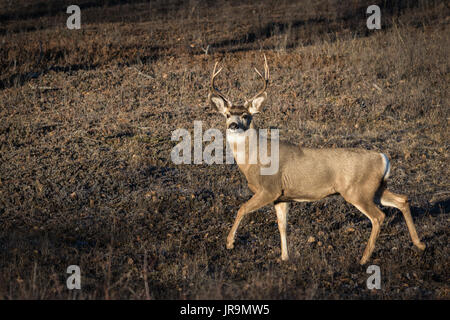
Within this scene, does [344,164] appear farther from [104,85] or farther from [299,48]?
[299,48]

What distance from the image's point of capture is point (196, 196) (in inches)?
317

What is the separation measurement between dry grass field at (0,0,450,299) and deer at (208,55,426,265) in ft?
1.67

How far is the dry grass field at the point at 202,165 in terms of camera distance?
577cm

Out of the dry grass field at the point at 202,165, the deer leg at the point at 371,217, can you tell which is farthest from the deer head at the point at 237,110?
the deer leg at the point at 371,217

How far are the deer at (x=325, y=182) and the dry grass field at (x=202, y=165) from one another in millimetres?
508

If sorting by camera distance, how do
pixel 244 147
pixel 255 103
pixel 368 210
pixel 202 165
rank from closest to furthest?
pixel 368 210
pixel 244 147
pixel 255 103
pixel 202 165

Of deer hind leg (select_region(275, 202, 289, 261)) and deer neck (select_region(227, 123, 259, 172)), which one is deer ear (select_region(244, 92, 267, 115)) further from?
deer hind leg (select_region(275, 202, 289, 261))

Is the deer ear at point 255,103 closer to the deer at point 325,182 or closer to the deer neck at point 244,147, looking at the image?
the deer neck at point 244,147

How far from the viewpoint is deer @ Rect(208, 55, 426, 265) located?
612 cm

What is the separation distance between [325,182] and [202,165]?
3563mm

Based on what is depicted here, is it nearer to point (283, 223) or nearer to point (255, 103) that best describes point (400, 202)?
point (283, 223)

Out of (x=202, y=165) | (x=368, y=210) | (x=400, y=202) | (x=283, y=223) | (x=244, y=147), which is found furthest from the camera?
(x=202, y=165)

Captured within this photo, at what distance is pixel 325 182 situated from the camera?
6.22 metres

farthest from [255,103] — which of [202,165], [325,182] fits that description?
[202,165]
